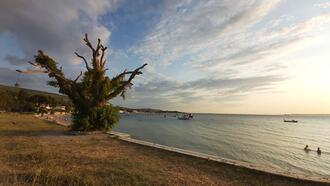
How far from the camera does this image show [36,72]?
21.3 m

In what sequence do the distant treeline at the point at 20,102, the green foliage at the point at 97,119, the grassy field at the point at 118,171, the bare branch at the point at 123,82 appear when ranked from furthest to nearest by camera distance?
the distant treeline at the point at 20,102 < the bare branch at the point at 123,82 < the green foliage at the point at 97,119 < the grassy field at the point at 118,171

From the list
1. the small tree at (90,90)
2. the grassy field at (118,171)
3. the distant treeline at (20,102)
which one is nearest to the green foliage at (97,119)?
the small tree at (90,90)

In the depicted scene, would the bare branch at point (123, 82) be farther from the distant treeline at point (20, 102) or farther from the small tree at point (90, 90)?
the distant treeline at point (20, 102)

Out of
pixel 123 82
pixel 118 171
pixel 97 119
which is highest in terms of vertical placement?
pixel 123 82

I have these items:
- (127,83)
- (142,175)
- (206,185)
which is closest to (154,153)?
(142,175)

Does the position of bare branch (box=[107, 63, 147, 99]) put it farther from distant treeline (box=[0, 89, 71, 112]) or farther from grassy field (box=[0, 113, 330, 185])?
distant treeline (box=[0, 89, 71, 112])

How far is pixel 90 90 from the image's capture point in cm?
2298

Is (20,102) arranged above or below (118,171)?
above

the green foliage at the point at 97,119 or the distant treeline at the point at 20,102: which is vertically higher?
the distant treeline at the point at 20,102

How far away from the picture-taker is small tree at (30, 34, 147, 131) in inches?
851

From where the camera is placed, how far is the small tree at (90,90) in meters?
21.6

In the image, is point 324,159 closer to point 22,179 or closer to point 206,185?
point 206,185

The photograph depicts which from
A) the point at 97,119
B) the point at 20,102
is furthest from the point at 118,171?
the point at 20,102

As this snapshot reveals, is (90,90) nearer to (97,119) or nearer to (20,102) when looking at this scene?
(97,119)
